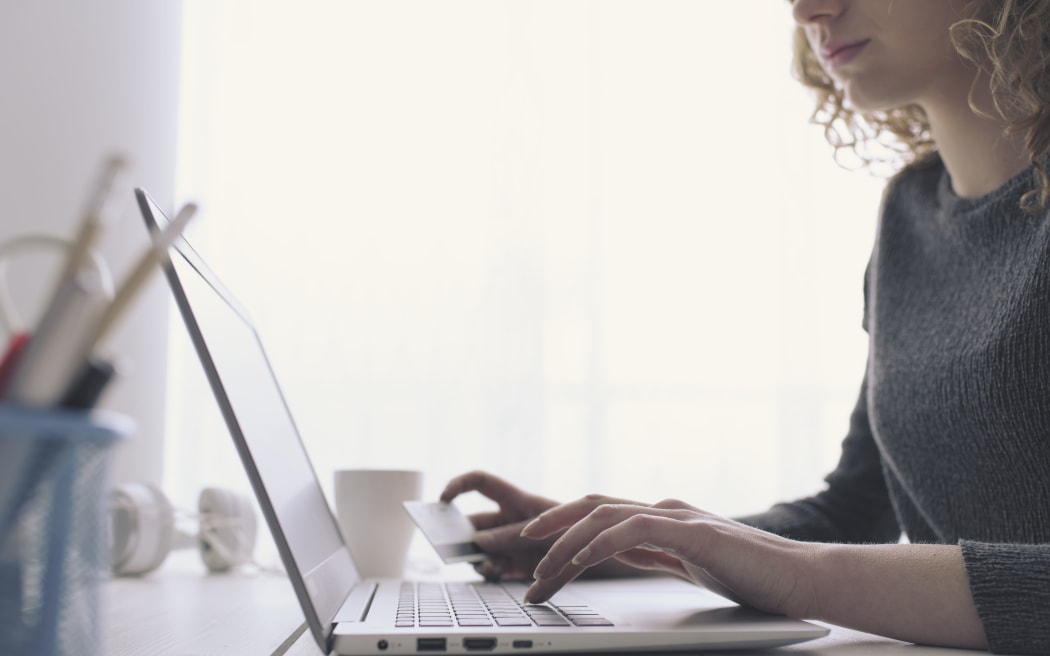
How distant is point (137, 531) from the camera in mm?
955

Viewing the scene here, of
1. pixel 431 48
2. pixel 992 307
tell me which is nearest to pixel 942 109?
pixel 992 307

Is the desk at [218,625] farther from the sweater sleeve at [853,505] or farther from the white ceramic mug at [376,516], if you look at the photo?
the sweater sleeve at [853,505]

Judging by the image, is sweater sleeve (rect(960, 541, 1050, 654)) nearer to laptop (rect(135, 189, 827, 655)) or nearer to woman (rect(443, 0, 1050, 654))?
woman (rect(443, 0, 1050, 654))

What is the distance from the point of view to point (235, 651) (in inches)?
21.0

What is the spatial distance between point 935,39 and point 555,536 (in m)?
0.68

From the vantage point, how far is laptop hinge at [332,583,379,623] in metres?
0.56

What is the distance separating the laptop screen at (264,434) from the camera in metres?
0.47

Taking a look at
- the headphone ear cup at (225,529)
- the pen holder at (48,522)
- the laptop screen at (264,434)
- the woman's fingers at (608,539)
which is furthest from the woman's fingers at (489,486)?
the pen holder at (48,522)

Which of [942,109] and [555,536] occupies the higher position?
[942,109]

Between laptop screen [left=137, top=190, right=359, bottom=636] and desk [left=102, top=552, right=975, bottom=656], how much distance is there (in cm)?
5

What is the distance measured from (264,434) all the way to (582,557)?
26 centimetres

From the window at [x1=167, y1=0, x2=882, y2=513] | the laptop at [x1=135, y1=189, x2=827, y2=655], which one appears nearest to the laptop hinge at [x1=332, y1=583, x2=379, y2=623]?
the laptop at [x1=135, y1=189, x2=827, y2=655]

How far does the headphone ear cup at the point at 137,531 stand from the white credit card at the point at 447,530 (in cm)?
33

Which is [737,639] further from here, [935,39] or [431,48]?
[431,48]
